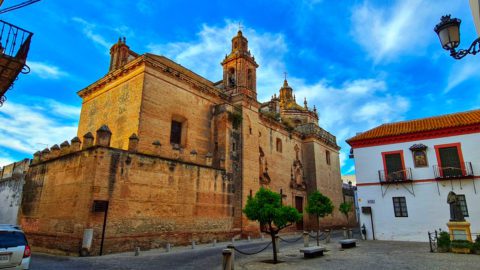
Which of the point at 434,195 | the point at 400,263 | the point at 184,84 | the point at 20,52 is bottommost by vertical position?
the point at 400,263

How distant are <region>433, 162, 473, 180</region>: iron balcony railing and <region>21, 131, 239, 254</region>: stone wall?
12.4 metres

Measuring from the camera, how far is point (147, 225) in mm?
12906

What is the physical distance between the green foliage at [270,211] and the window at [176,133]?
27.0ft

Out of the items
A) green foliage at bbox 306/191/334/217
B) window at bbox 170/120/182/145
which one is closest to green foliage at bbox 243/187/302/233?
green foliage at bbox 306/191/334/217

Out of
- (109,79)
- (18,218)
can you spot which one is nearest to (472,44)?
(109,79)

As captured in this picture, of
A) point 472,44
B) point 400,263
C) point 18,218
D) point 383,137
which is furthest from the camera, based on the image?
point 383,137

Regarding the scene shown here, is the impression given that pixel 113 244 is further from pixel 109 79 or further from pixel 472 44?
pixel 472 44

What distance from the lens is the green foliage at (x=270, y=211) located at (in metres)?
10.1

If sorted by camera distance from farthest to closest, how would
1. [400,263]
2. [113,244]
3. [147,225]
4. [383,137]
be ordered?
1. [383,137]
2. [147,225]
3. [113,244]
4. [400,263]

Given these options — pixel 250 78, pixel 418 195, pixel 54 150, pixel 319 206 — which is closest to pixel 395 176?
pixel 418 195

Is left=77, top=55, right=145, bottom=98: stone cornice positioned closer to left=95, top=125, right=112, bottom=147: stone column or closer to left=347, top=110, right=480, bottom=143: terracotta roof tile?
left=95, top=125, right=112, bottom=147: stone column

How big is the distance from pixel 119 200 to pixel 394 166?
15.4m

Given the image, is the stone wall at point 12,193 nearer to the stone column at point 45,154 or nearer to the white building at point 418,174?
the stone column at point 45,154

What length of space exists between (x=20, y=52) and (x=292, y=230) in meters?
21.7
